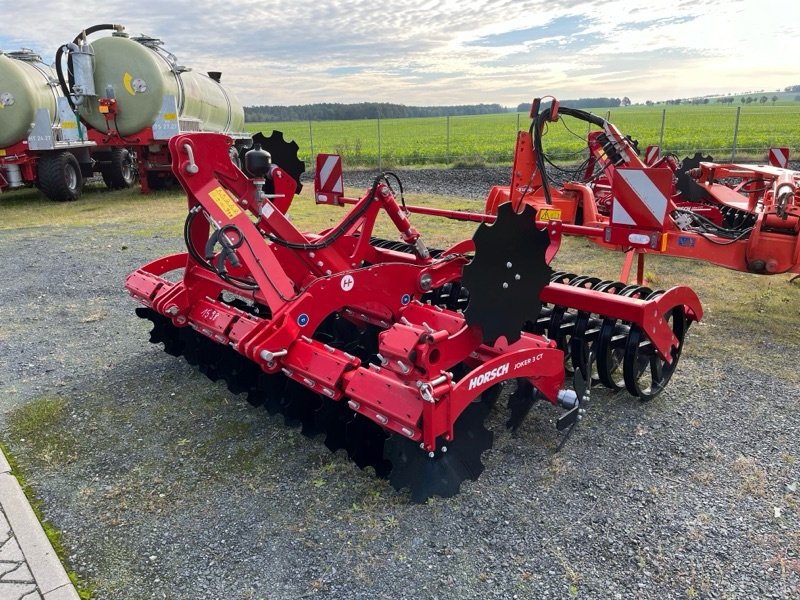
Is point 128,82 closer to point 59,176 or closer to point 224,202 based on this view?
point 59,176

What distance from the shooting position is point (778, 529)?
9.30 feet

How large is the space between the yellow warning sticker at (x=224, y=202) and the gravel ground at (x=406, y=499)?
1.34m

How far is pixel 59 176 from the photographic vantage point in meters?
13.1

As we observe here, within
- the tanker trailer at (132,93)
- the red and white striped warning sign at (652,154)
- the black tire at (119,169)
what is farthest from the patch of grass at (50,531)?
the black tire at (119,169)

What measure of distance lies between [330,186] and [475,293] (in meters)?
→ 3.24

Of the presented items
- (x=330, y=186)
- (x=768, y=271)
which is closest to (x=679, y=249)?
(x=768, y=271)

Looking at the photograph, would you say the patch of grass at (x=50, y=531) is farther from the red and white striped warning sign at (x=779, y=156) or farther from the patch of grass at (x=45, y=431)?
the red and white striped warning sign at (x=779, y=156)

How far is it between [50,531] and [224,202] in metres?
1.95

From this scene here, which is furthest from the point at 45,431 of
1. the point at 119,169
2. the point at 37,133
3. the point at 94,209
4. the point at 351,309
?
the point at 119,169

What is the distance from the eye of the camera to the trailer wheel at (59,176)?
12984 millimetres

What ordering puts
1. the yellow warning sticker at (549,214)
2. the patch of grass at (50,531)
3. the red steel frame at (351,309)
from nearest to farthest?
the patch of grass at (50,531) → the red steel frame at (351,309) → the yellow warning sticker at (549,214)

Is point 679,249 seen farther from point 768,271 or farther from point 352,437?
point 352,437

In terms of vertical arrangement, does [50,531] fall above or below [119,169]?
below

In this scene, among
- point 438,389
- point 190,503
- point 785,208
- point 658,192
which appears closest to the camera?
point 438,389
